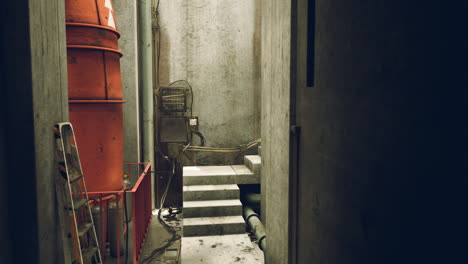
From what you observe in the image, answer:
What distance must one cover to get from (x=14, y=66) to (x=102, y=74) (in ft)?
7.89

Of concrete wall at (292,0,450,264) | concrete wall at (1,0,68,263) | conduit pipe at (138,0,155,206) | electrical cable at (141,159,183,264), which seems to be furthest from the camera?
conduit pipe at (138,0,155,206)

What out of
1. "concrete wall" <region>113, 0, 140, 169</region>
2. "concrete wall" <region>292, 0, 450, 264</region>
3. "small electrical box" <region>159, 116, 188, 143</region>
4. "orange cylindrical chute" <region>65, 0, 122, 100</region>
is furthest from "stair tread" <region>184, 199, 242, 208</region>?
"concrete wall" <region>292, 0, 450, 264</region>

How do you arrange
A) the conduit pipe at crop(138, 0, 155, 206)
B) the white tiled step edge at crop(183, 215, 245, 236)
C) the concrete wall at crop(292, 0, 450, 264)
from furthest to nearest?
A: the conduit pipe at crop(138, 0, 155, 206) → the white tiled step edge at crop(183, 215, 245, 236) → the concrete wall at crop(292, 0, 450, 264)

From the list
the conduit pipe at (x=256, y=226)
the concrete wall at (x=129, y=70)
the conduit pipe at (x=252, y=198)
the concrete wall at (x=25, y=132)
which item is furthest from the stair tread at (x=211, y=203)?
the concrete wall at (x=25, y=132)

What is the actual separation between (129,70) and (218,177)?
2.98 m

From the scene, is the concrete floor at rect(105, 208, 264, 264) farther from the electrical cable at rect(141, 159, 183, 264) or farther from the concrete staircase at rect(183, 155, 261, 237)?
the concrete staircase at rect(183, 155, 261, 237)

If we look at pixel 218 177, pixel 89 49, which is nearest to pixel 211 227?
pixel 218 177

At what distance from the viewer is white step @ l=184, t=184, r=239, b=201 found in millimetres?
6891

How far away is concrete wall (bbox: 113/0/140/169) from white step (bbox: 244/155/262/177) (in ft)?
8.19

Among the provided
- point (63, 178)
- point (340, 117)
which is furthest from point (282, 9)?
point (63, 178)

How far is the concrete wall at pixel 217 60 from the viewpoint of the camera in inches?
330

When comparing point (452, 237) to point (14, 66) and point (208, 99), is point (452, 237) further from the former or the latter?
point (208, 99)

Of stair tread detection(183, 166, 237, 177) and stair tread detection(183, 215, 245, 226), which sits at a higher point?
stair tread detection(183, 166, 237, 177)

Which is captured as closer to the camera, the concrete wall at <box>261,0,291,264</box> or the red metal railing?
the concrete wall at <box>261,0,291,264</box>
